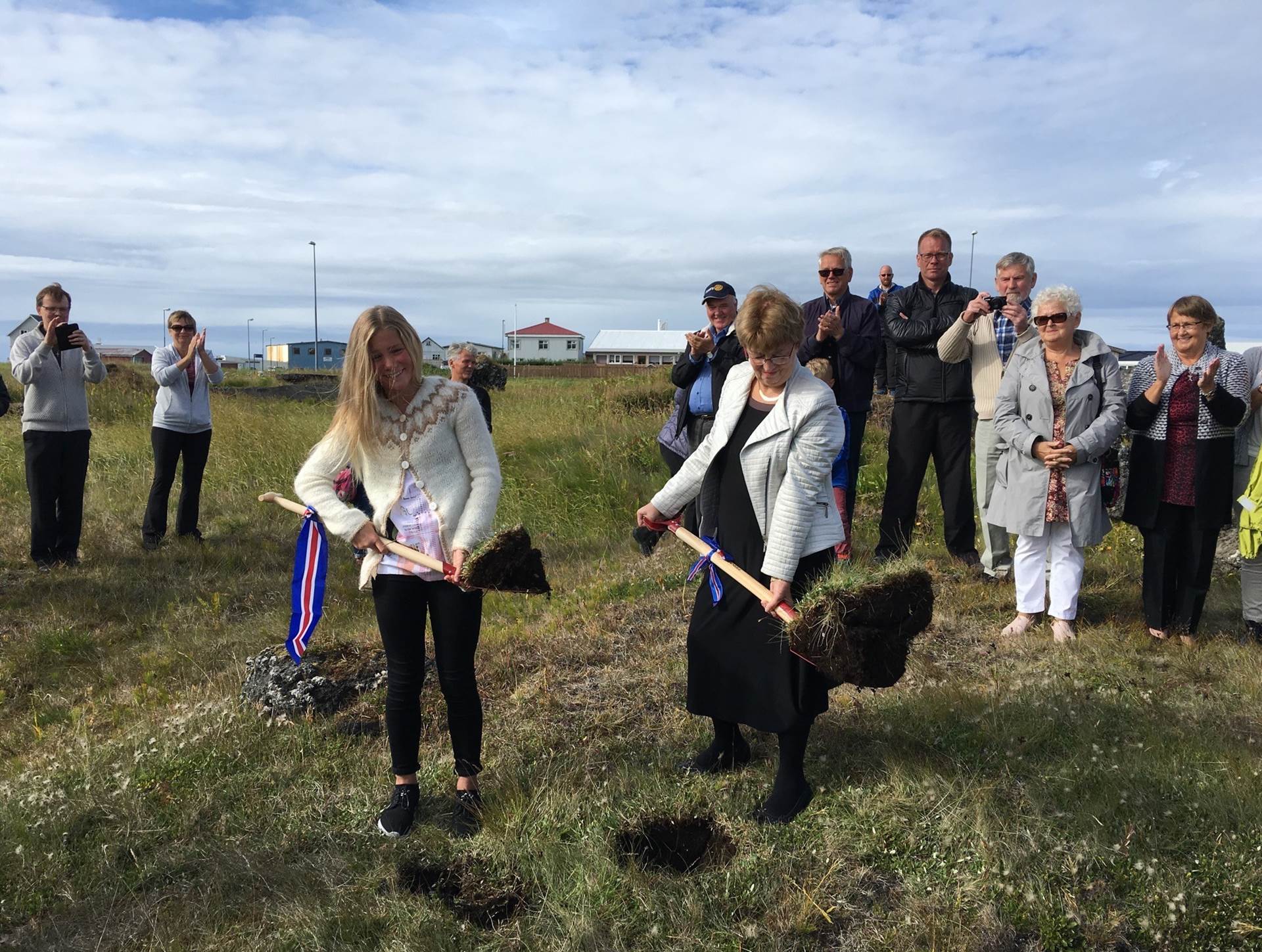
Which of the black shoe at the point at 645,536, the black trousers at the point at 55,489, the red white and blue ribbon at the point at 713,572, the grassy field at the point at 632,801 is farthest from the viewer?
the black trousers at the point at 55,489

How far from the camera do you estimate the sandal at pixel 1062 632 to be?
16.5ft

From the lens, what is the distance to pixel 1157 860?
2992mm

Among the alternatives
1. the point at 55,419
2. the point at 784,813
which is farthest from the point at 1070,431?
the point at 55,419

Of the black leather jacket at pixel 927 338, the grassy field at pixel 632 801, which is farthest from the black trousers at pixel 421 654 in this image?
the black leather jacket at pixel 927 338

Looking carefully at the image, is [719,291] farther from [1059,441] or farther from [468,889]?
[468,889]

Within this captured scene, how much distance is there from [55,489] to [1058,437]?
24.5 feet

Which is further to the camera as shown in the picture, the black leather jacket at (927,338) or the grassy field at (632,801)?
the black leather jacket at (927,338)

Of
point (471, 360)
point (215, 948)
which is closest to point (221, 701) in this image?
point (215, 948)

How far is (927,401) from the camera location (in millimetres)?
6121

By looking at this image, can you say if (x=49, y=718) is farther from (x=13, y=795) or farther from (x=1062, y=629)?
(x=1062, y=629)

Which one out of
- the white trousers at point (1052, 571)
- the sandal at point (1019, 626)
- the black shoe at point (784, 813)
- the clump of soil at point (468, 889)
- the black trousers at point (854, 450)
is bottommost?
the clump of soil at point (468, 889)

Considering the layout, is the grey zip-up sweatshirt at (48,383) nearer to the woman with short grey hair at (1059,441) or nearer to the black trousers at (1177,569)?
the woman with short grey hair at (1059,441)

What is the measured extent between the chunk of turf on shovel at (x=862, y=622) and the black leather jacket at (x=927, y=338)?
3.29 m

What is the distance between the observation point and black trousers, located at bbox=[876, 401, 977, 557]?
614 cm
